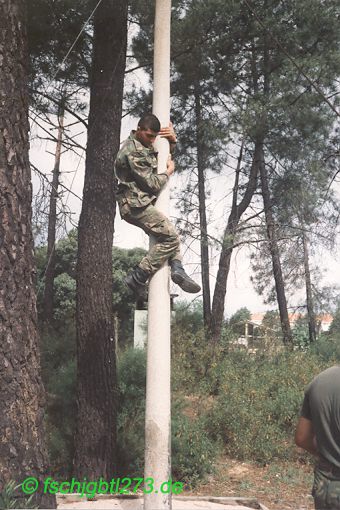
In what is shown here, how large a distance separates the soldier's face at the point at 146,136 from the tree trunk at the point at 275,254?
11.7 m

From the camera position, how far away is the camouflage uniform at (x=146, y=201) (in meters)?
4.44

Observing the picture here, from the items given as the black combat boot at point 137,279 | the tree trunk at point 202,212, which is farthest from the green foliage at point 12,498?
the tree trunk at point 202,212

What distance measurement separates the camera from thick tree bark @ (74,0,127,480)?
7.09m

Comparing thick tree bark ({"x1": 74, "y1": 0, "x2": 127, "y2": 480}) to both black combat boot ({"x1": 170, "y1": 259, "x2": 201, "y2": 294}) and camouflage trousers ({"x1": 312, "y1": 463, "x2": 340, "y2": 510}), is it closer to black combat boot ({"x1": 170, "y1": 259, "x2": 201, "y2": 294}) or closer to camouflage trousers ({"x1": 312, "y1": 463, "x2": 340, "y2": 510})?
black combat boot ({"x1": 170, "y1": 259, "x2": 201, "y2": 294})

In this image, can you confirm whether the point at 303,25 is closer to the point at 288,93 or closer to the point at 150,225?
the point at 288,93

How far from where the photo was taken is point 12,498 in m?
3.65

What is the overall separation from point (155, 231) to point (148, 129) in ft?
2.66

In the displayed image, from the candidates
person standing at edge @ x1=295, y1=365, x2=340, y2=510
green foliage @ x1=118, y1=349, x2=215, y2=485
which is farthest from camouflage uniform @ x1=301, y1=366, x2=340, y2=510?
green foliage @ x1=118, y1=349, x2=215, y2=485

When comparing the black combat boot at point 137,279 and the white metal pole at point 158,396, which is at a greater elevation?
the black combat boot at point 137,279

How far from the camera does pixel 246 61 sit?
650 inches

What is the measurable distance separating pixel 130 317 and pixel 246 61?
13688 millimetres

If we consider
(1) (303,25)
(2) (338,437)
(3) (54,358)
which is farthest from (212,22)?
(2) (338,437)

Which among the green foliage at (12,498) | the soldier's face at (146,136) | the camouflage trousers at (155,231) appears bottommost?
the green foliage at (12,498)

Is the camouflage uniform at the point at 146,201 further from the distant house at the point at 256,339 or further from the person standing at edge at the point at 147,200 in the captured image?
the distant house at the point at 256,339
